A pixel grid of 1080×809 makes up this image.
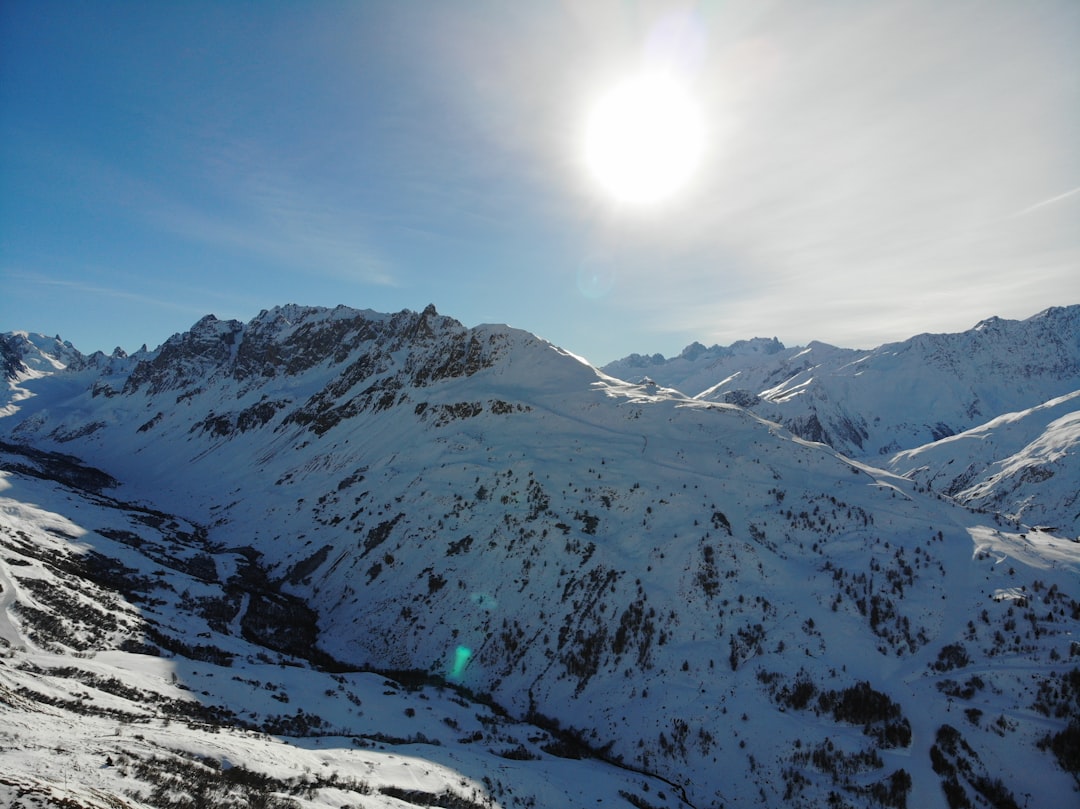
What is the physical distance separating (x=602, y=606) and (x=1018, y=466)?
410 feet

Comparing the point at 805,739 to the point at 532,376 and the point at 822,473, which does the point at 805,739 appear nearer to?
the point at 822,473

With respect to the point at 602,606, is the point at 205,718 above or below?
below

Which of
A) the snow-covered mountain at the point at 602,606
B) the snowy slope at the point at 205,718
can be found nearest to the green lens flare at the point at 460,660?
the snow-covered mountain at the point at 602,606

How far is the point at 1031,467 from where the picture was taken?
362ft

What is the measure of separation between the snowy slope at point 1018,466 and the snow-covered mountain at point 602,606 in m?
54.9

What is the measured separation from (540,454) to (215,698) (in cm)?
3380

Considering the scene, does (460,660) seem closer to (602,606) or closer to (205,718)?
(602,606)

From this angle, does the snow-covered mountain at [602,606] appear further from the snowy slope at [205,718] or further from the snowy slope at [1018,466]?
the snowy slope at [1018,466]

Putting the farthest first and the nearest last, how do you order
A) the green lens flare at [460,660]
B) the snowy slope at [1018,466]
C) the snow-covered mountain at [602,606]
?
the snowy slope at [1018,466], the green lens flare at [460,660], the snow-covered mountain at [602,606]

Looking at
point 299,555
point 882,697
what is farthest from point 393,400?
point 882,697

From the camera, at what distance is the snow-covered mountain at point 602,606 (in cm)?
2256

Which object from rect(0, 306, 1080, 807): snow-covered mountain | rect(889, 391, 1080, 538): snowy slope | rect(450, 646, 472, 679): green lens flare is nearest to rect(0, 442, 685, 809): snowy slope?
rect(0, 306, 1080, 807): snow-covered mountain

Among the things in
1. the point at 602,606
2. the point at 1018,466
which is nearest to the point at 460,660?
the point at 602,606

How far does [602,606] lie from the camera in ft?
120
